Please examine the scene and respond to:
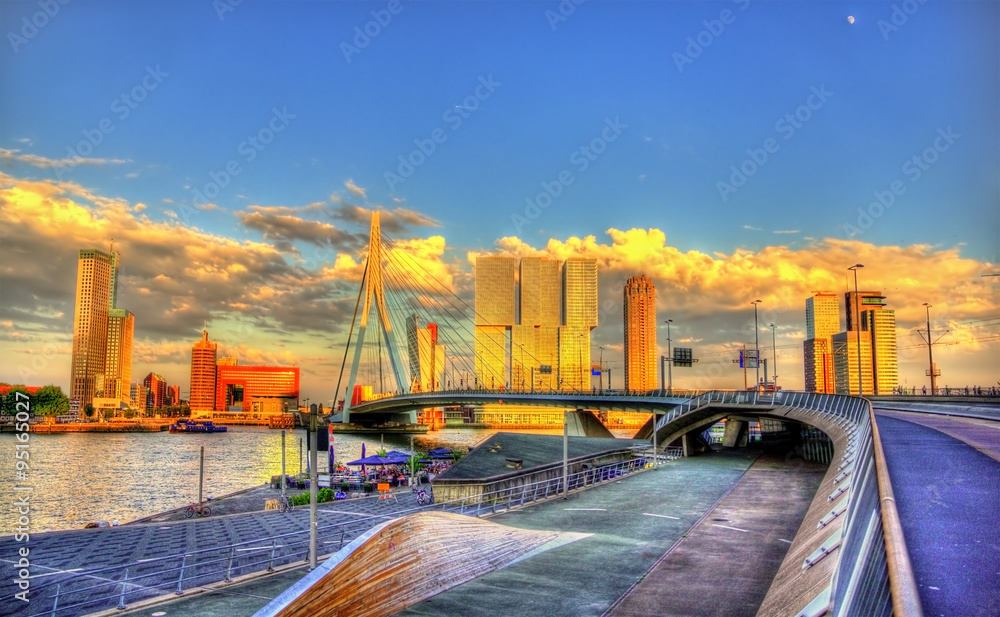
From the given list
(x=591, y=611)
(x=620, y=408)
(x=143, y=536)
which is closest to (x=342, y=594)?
(x=591, y=611)

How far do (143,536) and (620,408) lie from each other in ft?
228

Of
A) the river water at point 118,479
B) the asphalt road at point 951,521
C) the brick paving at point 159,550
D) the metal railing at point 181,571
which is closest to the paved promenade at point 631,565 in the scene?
the metal railing at point 181,571

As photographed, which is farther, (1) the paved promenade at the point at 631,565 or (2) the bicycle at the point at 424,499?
(2) the bicycle at the point at 424,499

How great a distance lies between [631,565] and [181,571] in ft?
34.1

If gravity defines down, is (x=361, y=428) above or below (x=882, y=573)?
below

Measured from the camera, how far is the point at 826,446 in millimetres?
49531

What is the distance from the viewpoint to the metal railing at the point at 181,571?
15875 millimetres

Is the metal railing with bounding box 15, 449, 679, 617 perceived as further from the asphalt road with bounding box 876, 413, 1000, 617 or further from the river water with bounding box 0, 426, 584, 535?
the river water with bounding box 0, 426, 584, 535

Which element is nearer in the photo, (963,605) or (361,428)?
(963,605)

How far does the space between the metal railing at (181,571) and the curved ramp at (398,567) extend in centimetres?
447

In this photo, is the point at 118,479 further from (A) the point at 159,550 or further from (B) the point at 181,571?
(B) the point at 181,571

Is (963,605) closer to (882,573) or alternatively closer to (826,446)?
(882,573)

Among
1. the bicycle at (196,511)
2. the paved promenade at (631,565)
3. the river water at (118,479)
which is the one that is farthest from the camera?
the river water at (118,479)

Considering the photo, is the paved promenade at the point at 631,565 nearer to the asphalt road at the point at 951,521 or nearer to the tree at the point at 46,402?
the asphalt road at the point at 951,521
